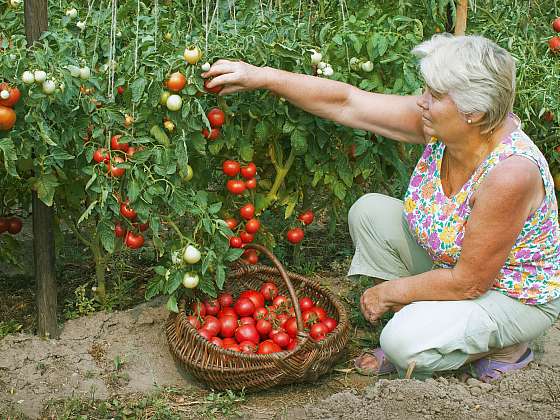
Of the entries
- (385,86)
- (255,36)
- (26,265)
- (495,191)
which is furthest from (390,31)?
(26,265)

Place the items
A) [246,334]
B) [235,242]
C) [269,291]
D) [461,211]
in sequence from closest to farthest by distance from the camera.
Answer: [461,211]
[246,334]
[235,242]
[269,291]

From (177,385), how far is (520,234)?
1.22m

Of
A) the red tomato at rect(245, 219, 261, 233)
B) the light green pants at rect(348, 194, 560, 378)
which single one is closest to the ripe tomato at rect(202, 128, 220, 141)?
the red tomato at rect(245, 219, 261, 233)

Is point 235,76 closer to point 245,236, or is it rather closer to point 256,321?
point 245,236

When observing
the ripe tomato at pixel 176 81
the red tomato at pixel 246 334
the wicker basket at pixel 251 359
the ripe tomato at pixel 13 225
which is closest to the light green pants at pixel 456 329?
the wicker basket at pixel 251 359

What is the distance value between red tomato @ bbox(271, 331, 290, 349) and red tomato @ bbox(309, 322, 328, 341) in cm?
9

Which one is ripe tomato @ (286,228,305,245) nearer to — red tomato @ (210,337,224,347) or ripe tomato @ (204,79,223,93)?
red tomato @ (210,337,224,347)

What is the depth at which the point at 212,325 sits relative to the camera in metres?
2.77

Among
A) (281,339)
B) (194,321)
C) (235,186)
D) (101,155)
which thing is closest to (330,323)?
(281,339)

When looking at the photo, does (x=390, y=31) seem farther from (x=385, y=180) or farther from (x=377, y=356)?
(x=377, y=356)

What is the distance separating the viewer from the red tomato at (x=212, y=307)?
288 cm

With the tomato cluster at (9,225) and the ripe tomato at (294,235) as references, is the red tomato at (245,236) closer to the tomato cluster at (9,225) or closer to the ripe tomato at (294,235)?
the ripe tomato at (294,235)

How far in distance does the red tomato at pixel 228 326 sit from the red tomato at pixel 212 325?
1cm

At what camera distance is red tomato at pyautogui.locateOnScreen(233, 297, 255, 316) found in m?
2.89
